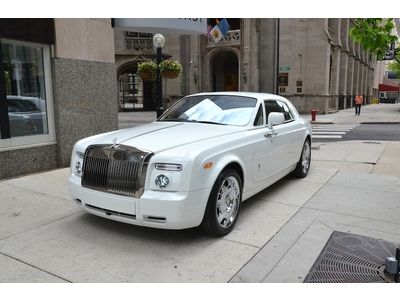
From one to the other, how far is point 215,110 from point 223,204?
1.71 m

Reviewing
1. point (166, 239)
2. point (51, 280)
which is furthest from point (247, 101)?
point (51, 280)

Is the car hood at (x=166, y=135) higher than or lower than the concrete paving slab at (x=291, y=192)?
higher

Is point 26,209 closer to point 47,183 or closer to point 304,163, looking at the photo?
point 47,183

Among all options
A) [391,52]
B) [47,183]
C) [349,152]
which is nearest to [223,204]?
[47,183]

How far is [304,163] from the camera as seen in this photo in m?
7.41

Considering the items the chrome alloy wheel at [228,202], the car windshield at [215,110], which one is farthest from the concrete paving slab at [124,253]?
the car windshield at [215,110]

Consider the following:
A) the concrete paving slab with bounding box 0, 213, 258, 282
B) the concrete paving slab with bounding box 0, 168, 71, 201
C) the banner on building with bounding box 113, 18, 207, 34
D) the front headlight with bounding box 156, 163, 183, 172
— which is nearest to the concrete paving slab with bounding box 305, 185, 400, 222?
the concrete paving slab with bounding box 0, 213, 258, 282

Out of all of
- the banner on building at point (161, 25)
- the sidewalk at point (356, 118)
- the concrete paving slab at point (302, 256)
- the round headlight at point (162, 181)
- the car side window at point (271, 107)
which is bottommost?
the sidewalk at point (356, 118)

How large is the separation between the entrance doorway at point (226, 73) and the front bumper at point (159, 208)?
96.8ft

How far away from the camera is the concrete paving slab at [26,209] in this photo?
4.75 m

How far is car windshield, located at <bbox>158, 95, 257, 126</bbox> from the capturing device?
215 inches

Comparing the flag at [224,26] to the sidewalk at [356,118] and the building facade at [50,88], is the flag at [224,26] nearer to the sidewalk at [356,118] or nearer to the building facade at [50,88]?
the sidewalk at [356,118]

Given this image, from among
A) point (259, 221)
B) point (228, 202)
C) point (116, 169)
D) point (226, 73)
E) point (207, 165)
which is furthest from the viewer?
point (226, 73)

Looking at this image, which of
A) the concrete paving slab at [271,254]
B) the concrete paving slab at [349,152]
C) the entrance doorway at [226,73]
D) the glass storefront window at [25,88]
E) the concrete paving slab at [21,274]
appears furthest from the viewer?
the entrance doorway at [226,73]
